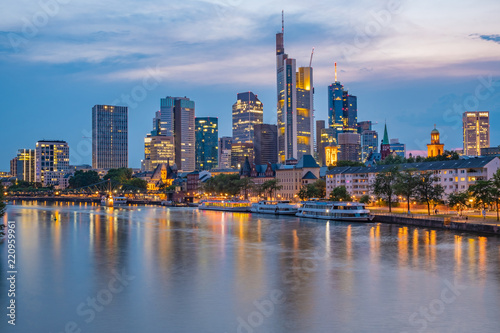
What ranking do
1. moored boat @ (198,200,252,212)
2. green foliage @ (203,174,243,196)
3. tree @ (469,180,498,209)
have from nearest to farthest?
tree @ (469,180,498,209), moored boat @ (198,200,252,212), green foliage @ (203,174,243,196)

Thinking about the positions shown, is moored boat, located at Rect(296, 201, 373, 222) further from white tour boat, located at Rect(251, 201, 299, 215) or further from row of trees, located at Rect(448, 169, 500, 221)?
row of trees, located at Rect(448, 169, 500, 221)

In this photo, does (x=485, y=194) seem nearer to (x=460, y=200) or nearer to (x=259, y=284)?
(x=460, y=200)

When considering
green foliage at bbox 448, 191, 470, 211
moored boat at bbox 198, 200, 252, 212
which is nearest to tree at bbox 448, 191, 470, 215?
green foliage at bbox 448, 191, 470, 211

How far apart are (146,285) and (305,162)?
408ft

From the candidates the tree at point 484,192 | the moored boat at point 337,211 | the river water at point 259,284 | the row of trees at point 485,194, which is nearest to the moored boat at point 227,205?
the moored boat at point 337,211

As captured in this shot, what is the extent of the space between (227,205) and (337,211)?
42299 millimetres

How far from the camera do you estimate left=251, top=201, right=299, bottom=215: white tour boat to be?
355 ft

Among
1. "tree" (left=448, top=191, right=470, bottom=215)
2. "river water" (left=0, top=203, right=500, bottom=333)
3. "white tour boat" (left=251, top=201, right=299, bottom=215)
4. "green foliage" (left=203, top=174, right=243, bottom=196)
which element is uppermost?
"green foliage" (left=203, top=174, right=243, bottom=196)

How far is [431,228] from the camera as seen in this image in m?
69.2

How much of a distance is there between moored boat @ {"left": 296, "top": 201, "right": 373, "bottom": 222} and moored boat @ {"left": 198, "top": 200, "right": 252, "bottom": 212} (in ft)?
74.6

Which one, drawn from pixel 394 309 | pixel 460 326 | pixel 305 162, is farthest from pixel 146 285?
pixel 305 162

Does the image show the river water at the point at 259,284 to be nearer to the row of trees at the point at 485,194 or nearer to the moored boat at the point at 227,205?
the row of trees at the point at 485,194

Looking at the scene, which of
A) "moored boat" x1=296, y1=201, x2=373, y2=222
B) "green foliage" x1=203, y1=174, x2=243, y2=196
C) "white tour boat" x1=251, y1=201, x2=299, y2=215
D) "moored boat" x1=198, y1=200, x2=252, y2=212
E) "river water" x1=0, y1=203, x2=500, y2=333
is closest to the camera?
"river water" x1=0, y1=203, x2=500, y2=333

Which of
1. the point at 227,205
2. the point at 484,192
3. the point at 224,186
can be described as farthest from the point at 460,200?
the point at 224,186
